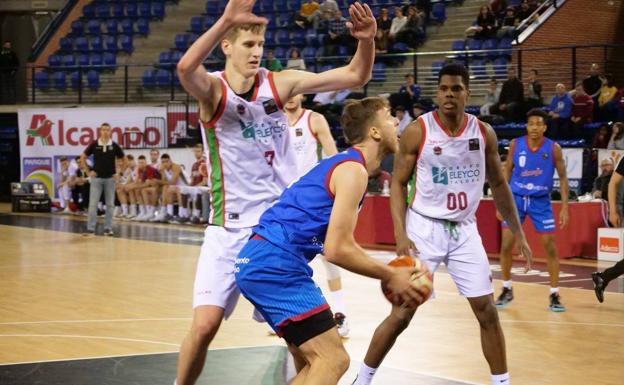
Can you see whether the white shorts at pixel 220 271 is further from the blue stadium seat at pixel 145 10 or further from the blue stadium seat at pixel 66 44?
the blue stadium seat at pixel 66 44

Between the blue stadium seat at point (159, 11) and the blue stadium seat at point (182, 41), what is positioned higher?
the blue stadium seat at point (159, 11)

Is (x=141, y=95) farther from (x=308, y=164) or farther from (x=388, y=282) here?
(x=388, y=282)

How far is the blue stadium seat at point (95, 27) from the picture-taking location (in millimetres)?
30656

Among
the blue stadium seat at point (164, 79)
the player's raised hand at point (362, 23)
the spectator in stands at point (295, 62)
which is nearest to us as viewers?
the player's raised hand at point (362, 23)

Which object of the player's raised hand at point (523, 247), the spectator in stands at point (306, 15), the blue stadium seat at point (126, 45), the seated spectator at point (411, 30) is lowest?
the player's raised hand at point (523, 247)

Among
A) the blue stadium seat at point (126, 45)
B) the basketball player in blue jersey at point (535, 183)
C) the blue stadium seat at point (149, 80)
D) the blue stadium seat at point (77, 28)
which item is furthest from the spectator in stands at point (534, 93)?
the blue stadium seat at point (77, 28)

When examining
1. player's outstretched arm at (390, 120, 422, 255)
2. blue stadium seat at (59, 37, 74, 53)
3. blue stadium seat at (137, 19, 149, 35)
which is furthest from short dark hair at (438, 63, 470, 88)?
blue stadium seat at (59, 37, 74, 53)

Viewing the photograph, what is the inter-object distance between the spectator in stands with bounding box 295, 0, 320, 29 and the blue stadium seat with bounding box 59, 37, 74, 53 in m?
7.63

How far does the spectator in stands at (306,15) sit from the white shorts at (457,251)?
19579 mm

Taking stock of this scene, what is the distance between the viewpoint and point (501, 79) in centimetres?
2155

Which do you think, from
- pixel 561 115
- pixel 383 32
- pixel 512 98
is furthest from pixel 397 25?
pixel 561 115

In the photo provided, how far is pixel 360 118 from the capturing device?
5.14 meters

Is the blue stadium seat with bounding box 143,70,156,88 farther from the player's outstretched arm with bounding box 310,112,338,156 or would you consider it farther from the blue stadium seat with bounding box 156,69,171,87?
the player's outstretched arm with bounding box 310,112,338,156

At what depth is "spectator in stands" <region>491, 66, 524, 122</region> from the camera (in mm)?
19345
